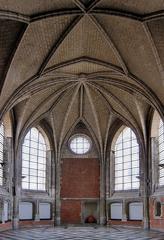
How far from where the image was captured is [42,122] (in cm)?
3497

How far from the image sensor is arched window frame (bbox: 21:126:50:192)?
3378cm

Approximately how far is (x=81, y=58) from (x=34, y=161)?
41.6ft

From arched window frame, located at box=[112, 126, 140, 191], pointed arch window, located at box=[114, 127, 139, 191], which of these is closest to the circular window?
arched window frame, located at box=[112, 126, 140, 191]

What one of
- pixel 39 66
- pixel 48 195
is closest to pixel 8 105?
pixel 39 66

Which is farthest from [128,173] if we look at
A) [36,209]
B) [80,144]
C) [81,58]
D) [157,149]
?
[81,58]

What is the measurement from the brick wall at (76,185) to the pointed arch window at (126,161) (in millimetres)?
2029

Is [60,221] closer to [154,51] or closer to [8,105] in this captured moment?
[8,105]

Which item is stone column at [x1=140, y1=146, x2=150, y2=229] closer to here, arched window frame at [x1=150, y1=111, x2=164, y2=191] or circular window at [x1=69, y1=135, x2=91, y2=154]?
arched window frame at [x1=150, y1=111, x2=164, y2=191]

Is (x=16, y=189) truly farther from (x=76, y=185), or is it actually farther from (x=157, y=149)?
(x=157, y=149)

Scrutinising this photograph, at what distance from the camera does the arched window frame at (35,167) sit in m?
33.8

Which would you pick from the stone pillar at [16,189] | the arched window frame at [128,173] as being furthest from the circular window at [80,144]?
the stone pillar at [16,189]

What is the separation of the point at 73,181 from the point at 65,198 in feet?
5.50

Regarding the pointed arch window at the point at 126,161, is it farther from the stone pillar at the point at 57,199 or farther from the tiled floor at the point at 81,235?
the tiled floor at the point at 81,235

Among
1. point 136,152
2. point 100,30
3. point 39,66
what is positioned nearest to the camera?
point 100,30
